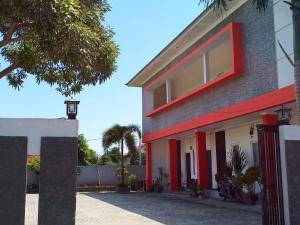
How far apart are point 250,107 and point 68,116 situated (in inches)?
310

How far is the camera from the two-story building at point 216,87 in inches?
561

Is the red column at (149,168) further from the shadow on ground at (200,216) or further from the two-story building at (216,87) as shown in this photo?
the shadow on ground at (200,216)

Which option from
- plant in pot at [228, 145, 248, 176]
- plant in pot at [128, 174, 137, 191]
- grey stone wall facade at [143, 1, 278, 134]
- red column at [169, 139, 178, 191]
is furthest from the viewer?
plant in pot at [128, 174, 137, 191]

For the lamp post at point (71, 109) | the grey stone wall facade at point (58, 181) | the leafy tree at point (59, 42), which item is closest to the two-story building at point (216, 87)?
the leafy tree at point (59, 42)

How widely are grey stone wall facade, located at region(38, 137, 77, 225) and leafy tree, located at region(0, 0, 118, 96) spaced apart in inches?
62.5

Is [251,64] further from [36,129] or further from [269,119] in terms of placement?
[36,129]

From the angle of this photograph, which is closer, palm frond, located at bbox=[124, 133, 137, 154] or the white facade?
the white facade

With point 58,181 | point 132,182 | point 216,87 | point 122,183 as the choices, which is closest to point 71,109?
point 58,181

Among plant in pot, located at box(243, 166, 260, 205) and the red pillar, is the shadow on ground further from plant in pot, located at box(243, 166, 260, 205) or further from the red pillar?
the red pillar

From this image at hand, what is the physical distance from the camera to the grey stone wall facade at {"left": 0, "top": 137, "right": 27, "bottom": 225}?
8578mm

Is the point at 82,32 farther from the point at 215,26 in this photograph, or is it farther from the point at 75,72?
the point at 215,26

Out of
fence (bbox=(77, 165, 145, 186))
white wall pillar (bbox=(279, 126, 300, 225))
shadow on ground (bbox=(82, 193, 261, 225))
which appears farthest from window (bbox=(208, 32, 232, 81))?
fence (bbox=(77, 165, 145, 186))

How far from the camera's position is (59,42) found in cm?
779

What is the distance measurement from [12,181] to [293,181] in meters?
5.49
